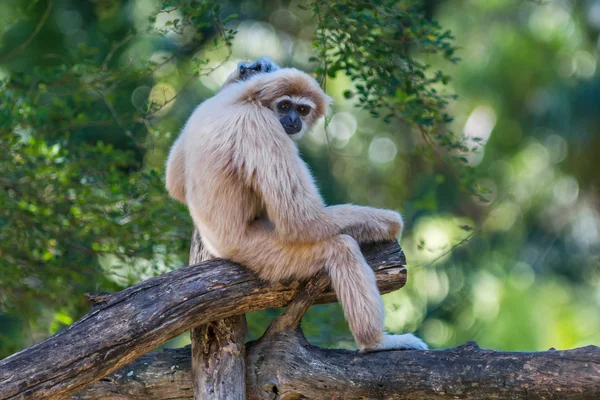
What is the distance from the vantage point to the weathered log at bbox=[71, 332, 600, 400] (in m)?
3.97

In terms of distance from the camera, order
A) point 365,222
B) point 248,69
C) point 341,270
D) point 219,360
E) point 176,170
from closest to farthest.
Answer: point 341,270 → point 219,360 → point 365,222 → point 176,170 → point 248,69

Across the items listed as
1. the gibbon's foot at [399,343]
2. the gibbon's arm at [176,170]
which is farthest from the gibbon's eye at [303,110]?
the gibbon's foot at [399,343]

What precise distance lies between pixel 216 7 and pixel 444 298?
37.9 feet

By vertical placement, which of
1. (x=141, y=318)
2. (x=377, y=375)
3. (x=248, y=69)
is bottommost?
(x=377, y=375)

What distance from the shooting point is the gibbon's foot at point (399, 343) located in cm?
462

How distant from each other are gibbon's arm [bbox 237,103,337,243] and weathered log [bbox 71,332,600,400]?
2.45 feet

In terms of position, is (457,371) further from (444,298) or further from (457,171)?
(444,298)

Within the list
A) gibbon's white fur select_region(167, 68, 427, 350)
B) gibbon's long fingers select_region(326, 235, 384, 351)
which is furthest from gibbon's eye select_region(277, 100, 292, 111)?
gibbon's long fingers select_region(326, 235, 384, 351)

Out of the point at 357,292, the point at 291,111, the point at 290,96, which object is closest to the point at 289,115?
the point at 291,111

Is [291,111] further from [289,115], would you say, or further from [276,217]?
[276,217]

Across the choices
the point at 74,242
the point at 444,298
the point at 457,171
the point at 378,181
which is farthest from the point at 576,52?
the point at 74,242

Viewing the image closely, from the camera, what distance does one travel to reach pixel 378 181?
63.6 feet

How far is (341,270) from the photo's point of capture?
181 inches

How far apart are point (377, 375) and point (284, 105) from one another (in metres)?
2.09
